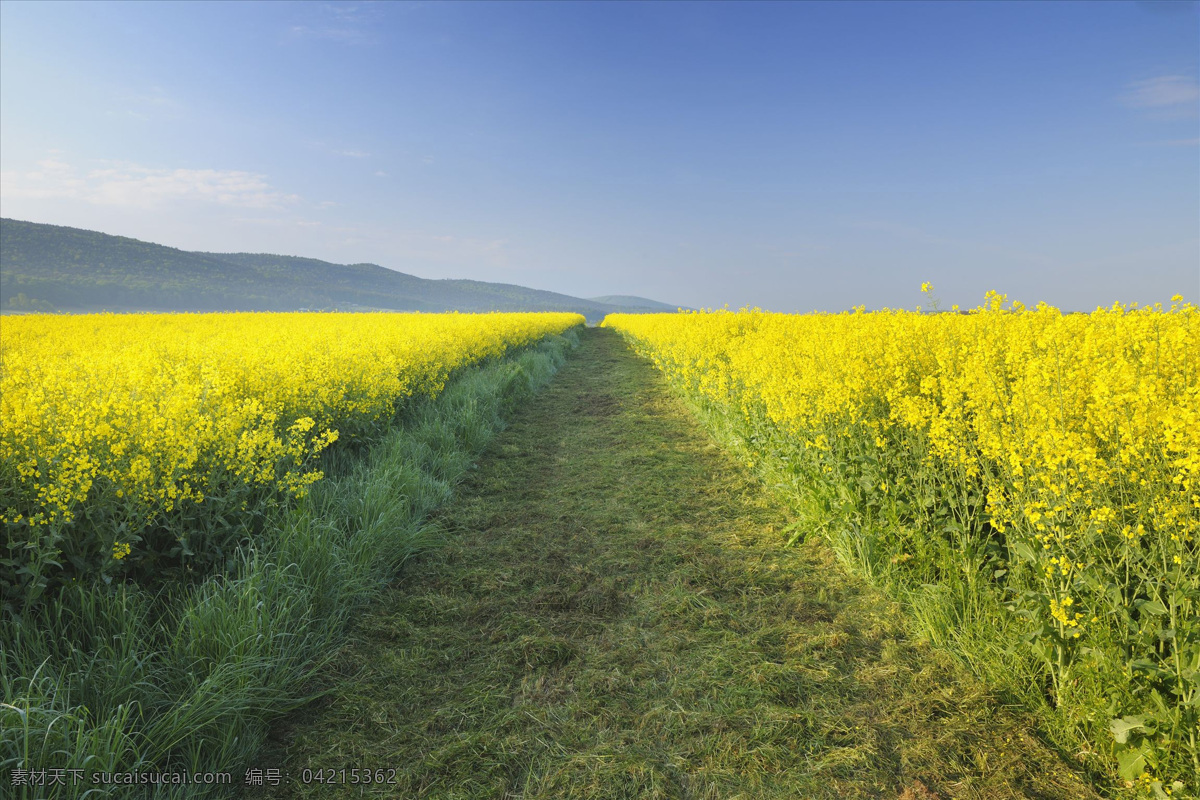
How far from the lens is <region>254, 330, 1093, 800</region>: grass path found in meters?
2.54

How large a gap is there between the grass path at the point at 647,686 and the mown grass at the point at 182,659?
23 cm

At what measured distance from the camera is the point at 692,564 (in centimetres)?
466

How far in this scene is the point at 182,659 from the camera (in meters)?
2.79

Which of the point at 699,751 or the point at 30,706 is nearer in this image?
the point at 30,706

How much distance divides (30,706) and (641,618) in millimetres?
3114

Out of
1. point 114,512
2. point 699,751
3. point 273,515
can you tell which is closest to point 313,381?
point 273,515

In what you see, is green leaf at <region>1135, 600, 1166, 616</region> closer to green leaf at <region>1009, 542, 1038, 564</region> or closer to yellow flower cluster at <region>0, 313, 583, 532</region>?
green leaf at <region>1009, 542, 1038, 564</region>

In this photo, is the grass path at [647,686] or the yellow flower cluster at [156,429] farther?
the yellow flower cluster at [156,429]

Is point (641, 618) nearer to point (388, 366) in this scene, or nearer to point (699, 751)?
point (699, 751)

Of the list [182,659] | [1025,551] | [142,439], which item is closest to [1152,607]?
[1025,551]

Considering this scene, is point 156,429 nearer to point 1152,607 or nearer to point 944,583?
point 944,583

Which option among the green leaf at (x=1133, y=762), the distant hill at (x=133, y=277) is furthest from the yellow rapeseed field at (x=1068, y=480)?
the distant hill at (x=133, y=277)

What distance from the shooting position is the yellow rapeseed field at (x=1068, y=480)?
2.33 meters

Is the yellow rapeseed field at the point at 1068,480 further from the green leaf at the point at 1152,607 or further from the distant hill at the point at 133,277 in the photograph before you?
the distant hill at the point at 133,277
